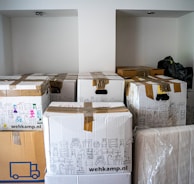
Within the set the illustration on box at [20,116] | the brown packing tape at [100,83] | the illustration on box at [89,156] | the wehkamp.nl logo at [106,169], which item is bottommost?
the wehkamp.nl logo at [106,169]

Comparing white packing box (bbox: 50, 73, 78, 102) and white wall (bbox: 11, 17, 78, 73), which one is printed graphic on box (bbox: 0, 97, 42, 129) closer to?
white packing box (bbox: 50, 73, 78, 102)

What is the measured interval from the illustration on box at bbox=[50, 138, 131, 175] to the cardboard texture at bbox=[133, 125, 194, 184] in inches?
6.3

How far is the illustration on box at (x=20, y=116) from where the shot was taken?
1.57m

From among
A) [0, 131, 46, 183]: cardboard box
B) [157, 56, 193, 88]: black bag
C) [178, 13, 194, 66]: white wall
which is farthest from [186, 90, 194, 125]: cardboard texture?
[0, 131, 46, 183]: cardboard box

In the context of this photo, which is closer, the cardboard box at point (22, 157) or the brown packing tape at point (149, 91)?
the cardboard box at point (22, 157)

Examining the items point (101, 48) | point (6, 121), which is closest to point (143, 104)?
point (6, 121)

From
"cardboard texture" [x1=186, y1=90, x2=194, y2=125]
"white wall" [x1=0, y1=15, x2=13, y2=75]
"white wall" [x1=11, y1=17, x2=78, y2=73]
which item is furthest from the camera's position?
"white wall" [x1=11, y1=17, x2=78, y2=73]

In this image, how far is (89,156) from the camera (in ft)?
4.49

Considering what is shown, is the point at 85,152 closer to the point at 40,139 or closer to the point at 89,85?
the point at 40,139

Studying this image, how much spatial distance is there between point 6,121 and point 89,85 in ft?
2.26

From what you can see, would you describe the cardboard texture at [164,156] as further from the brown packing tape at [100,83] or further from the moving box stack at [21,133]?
the moving box stack at [21,133]

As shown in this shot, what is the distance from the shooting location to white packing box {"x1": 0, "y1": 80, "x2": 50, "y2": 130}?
156 centimetres

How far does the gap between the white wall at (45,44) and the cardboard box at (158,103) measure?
1.67 m

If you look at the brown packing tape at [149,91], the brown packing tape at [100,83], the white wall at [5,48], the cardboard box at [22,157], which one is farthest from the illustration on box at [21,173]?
the white wall at [5,48]
